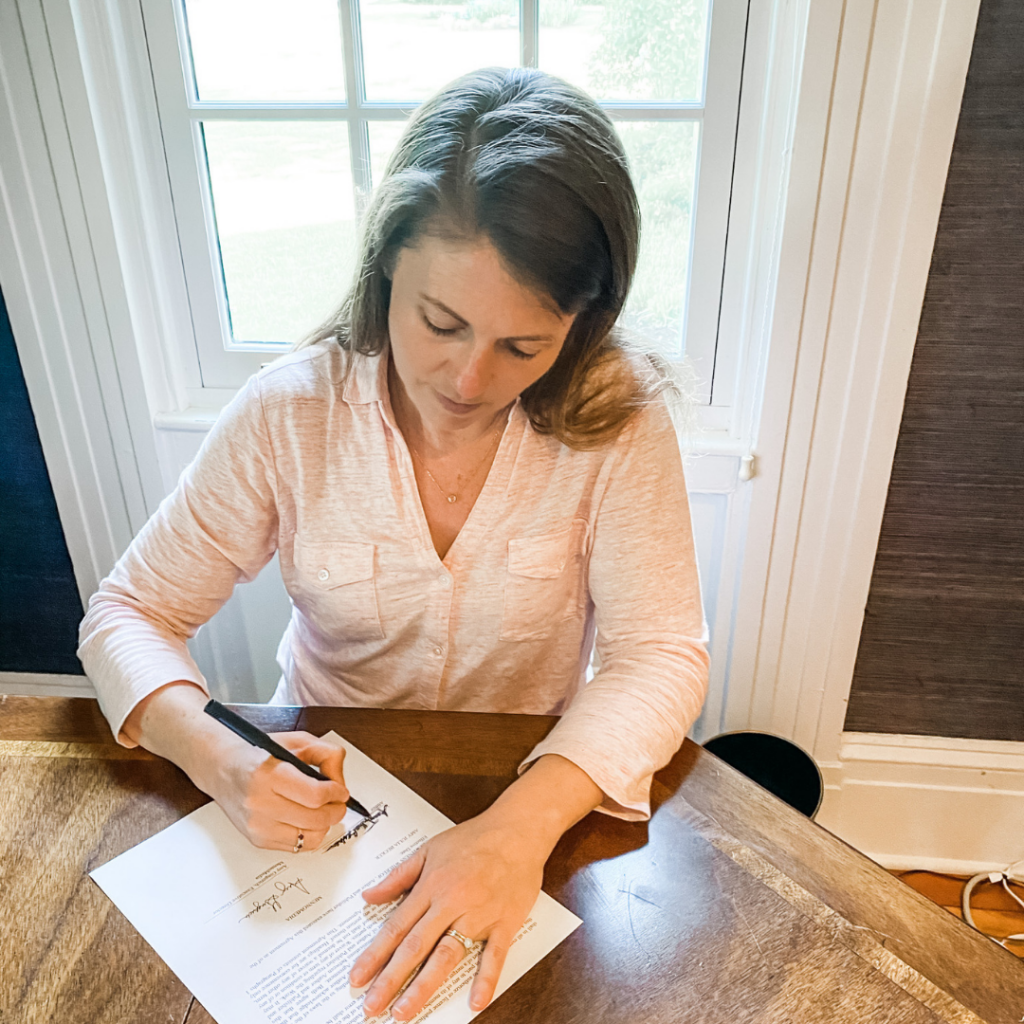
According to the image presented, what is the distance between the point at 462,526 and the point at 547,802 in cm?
37

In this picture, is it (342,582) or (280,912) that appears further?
(342,582)

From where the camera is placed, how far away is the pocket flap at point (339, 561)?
979 mm

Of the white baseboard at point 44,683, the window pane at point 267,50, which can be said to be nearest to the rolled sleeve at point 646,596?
the window pane at point 267,50

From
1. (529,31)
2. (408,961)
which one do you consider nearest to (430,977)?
(408,961)

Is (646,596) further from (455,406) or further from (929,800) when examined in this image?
(929,800)

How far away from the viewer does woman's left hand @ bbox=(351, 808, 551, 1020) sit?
0.61 metres

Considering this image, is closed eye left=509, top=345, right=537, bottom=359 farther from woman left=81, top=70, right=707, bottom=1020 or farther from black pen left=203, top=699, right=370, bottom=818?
black pen left=203, top=699, right=370, bottom=818

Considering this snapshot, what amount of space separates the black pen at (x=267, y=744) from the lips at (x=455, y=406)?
0.38 m

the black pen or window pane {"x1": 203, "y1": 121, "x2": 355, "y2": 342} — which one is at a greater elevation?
window pane {"x1": 203, "y1": 121, "x2": 355, "y2": 342}

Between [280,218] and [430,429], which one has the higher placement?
[280,218]

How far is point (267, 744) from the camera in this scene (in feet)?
2.55

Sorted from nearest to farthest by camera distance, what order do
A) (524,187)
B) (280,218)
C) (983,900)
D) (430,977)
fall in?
(430,977) < (524,187) < (280,218) < (983,900)

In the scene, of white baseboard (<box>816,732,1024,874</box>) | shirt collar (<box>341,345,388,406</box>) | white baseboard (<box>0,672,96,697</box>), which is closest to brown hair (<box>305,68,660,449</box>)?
shirt collar (<box>341,345,388,406</box>)
